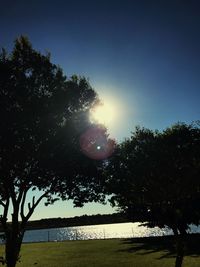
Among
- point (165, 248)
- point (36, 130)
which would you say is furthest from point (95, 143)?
point (165, 248)

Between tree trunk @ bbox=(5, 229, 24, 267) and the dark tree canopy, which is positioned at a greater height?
the dark tree canopy

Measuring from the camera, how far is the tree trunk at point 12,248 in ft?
76.6

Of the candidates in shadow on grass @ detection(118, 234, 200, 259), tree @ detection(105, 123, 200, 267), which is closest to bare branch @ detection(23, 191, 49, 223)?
tree @ detection(105, 123, 200, 267)

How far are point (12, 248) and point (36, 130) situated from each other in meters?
8.31

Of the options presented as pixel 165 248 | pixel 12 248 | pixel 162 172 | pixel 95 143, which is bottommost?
pixel 12 248

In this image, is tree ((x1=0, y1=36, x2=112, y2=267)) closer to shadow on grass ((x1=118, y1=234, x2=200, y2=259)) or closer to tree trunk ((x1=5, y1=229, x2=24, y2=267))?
tree trunk ((x1=5, y1=229, x2=24, y2=267))

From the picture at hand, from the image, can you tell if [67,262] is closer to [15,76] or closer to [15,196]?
[15,196]

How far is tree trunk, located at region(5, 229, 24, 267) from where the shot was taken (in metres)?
23.4

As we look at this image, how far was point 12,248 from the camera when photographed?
23.7 m

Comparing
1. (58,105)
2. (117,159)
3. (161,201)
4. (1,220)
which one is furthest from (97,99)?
(1,220)

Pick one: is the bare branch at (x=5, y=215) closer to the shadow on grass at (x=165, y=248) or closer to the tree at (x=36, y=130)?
the tree at (x=36, y=130)

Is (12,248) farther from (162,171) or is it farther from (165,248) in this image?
(165,248)

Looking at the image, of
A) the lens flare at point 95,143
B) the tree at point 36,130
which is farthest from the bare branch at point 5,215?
the lens flare at point 95,143

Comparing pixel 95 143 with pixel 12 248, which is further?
pixel 95 143
